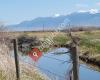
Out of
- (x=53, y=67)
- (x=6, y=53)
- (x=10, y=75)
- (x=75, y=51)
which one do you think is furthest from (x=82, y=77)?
(x=75, y=51)

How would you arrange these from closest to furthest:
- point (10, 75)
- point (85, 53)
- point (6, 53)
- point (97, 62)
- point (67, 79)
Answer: point (67, 79), point (10, 75), point (6, 53), point (97, 62), point (85, 53)

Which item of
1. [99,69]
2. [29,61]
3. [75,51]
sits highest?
[75,51]

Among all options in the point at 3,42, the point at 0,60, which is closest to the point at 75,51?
the point at 0,60

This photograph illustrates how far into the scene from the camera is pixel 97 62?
27406mm

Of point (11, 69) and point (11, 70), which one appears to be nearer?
point (11, 70)

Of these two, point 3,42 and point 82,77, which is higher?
point 3,42

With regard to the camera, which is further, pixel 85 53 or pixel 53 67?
pixel 85 53

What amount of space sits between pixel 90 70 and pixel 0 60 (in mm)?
12325

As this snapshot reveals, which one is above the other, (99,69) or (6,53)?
(6,53)

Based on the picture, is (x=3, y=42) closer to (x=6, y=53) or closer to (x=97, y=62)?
(x=6, y=53)

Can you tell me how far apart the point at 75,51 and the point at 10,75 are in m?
4.32

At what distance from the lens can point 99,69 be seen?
80.7 feet

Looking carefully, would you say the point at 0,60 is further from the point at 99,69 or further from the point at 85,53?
the point at 85,53

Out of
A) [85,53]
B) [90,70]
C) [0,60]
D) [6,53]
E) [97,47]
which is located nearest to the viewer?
[0,60]
